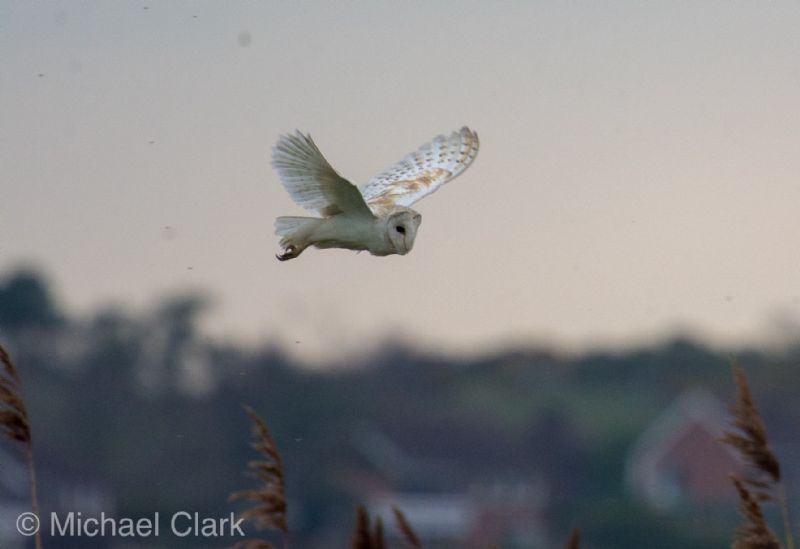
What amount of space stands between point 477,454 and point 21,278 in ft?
42.6

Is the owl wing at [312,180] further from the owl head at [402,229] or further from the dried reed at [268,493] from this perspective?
the dried reed at [268,493]

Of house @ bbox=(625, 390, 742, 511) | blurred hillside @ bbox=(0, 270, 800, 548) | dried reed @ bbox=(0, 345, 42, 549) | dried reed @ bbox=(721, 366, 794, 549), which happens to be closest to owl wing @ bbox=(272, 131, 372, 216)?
dried reed @ bbox=(0, 345, 42, 549)

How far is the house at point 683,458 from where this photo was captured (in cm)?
4453

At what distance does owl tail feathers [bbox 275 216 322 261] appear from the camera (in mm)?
9375

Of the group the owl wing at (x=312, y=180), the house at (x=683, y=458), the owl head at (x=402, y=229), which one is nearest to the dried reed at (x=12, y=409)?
the owl wing at (x=312, y=180)

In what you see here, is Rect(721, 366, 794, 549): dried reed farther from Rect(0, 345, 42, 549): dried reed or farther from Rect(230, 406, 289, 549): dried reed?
Rect(0, 345, 42, 549): dried reed

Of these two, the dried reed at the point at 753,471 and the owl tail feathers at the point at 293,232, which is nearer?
the dried reed at the point at 753,471

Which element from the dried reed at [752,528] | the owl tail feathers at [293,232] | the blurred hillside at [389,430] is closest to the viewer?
the dried reed at [752,528]

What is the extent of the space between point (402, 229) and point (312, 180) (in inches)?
22.0

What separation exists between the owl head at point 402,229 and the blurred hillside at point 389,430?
2562 centimetres

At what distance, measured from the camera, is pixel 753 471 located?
8.08 metres

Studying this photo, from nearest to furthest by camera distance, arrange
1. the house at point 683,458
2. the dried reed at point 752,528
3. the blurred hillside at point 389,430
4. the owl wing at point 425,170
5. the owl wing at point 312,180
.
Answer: the dried reed at point 752,528 → the owl wing at point 312,180 → the owl wing at point 425,170 → the blurred hillside at point 389,430 → the house at point 683,458

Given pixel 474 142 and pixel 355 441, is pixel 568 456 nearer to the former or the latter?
pixel 355 441

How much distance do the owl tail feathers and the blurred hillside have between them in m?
25.4
